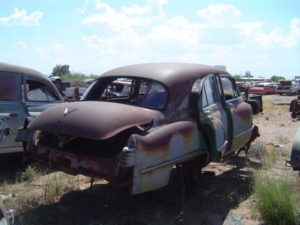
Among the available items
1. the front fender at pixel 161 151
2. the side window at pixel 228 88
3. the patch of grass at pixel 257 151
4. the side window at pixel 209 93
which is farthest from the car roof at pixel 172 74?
the patch of grass at pixel 257 151

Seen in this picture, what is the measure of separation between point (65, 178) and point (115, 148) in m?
2.07

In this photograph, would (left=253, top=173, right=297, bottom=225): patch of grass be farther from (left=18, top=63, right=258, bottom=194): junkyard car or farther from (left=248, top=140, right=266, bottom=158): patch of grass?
(left=248, top=140, right=266, bottom=158): patch of grass

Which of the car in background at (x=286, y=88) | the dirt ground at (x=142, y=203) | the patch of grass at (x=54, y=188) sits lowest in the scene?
the car in background at (x=286, y=88)

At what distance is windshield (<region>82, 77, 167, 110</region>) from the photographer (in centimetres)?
589

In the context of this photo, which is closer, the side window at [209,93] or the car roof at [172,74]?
the car roof at [172,74]

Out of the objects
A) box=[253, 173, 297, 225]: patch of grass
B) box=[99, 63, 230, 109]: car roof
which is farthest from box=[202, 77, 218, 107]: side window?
box=[253, 173, 297, 225]: patch of grass

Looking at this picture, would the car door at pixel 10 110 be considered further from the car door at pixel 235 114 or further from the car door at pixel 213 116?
the car door at pixel 235 114

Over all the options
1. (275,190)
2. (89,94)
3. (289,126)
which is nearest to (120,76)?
(89,94)

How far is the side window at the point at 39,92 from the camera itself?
801 centimetres

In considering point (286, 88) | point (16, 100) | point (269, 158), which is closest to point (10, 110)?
point (16, 100)

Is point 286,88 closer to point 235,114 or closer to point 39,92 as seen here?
point 235,114

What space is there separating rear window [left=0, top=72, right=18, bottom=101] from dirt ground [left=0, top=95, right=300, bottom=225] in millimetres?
1333

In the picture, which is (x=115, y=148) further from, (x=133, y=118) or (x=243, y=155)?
(x=243, y=155)

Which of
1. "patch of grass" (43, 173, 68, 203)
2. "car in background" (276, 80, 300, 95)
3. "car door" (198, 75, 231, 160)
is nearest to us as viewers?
"car door" (198, 75, 231, 160)
